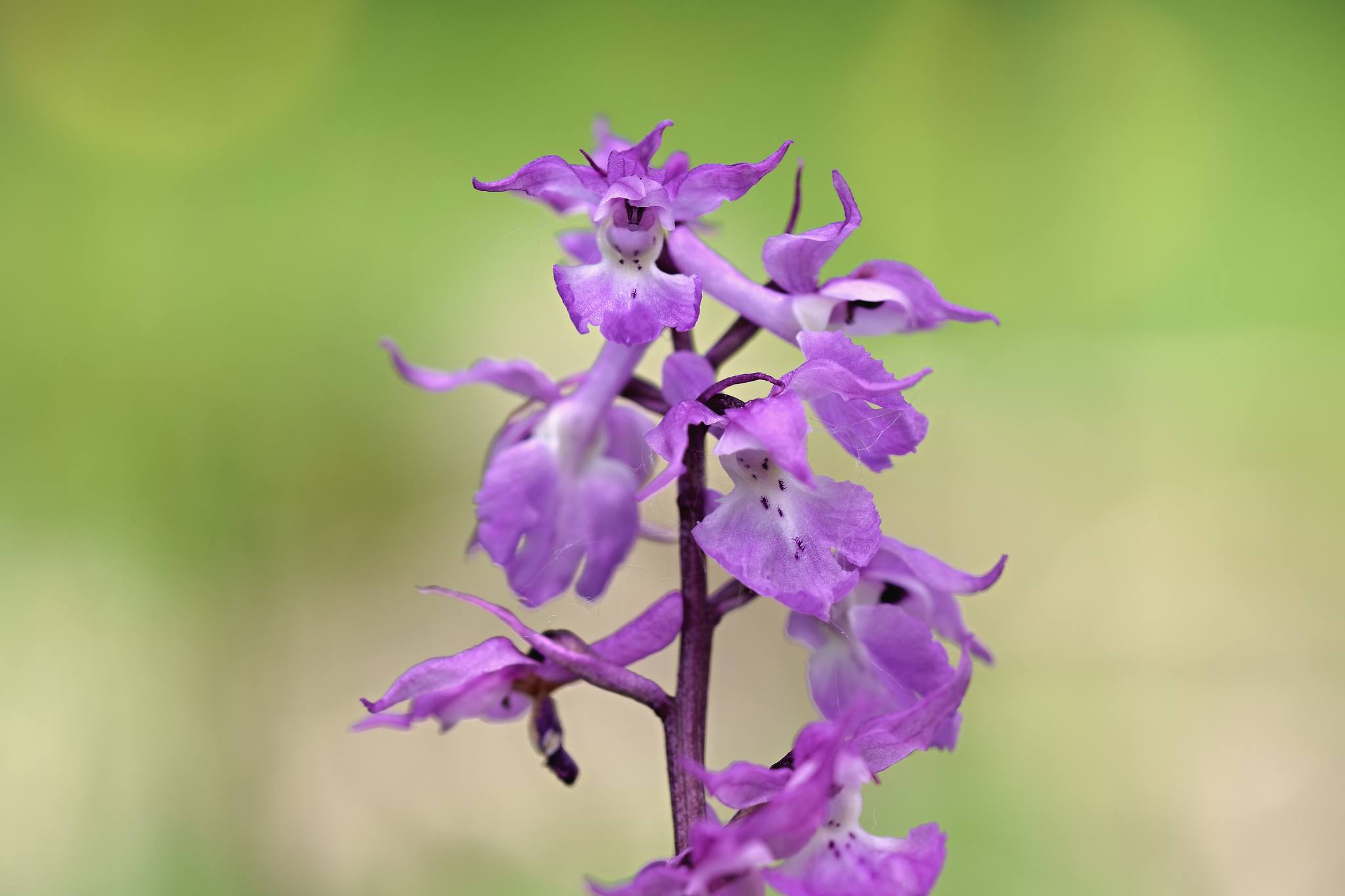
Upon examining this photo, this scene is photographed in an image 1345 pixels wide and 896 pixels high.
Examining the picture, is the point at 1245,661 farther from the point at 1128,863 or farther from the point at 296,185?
the point at 296,185

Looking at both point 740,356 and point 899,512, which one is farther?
point 740,356

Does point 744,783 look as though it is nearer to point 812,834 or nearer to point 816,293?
point 812,834

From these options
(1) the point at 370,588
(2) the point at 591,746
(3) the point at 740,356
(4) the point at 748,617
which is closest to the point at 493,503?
(2) the point at 591,746

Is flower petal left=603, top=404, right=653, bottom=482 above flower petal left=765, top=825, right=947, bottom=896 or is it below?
above

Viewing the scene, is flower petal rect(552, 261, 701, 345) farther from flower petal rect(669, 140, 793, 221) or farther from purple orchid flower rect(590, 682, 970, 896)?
purple orchid flower rect(590, 682, 970, 896)

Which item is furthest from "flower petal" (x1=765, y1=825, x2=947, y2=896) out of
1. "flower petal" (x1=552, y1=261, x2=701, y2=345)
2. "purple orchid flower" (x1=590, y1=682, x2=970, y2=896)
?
"flower petal" (x1=552, y1=261, x2=701, y2=345)

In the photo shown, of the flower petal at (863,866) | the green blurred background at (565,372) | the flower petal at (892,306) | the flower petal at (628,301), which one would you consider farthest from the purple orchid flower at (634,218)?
the green blurred background at (565,372)
